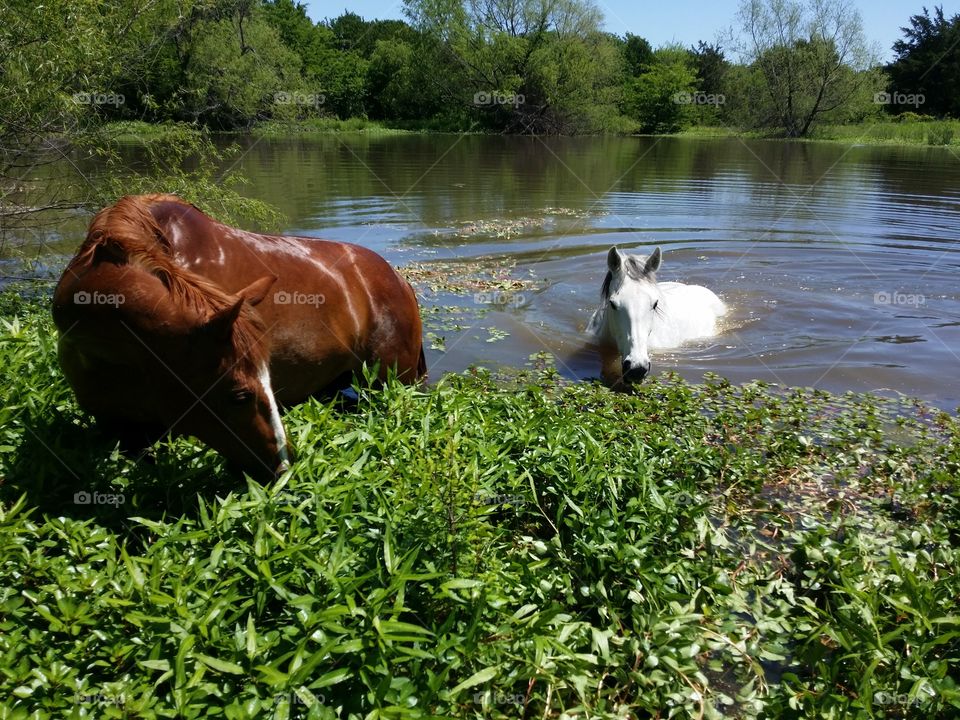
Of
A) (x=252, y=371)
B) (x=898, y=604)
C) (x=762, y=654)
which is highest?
(x=252, y=371)

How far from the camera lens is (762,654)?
10.4ft

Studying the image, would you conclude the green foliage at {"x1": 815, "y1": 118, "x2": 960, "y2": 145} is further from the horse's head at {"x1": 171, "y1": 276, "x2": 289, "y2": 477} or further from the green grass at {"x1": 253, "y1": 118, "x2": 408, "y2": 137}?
the horse's head at {"x1": 171, "y1": 276, "x2": 289, "y2": 477}

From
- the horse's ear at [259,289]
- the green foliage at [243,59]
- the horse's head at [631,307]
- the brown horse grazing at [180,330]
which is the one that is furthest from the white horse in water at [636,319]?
the green foliage at [243,59]

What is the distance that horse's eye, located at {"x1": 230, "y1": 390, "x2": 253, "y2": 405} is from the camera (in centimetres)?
314

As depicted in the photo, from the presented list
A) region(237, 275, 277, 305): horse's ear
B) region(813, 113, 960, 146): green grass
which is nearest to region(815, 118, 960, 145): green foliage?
region(813, 113, 960, 146): green grass

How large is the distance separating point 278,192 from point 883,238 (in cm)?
1420

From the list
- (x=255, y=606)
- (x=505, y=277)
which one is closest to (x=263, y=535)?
(x=255, y=606)

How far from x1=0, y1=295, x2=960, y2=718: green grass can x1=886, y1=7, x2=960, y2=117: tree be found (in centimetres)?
5524

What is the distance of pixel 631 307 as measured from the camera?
276 inches

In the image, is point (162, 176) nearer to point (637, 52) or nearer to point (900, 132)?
point (900, 132)

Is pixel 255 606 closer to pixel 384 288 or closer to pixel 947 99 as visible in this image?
pixel 384 288

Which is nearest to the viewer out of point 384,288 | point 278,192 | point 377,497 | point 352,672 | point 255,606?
point 352,672

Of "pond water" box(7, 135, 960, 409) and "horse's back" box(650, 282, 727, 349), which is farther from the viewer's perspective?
"horse's back" box(650, 282, 727, 349)

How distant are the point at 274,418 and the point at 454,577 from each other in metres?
1.16
